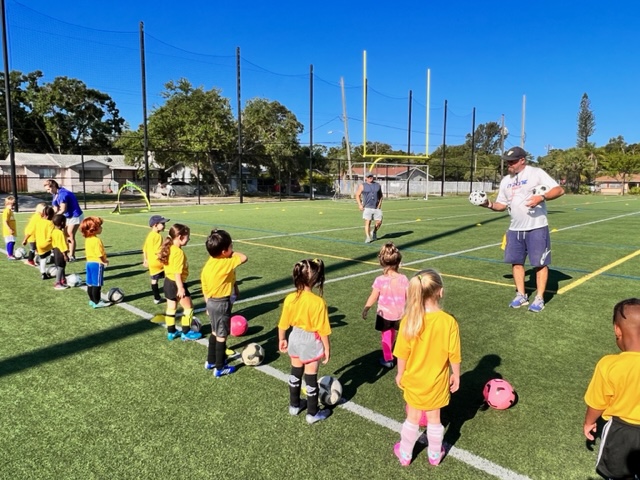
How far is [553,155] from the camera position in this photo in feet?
234

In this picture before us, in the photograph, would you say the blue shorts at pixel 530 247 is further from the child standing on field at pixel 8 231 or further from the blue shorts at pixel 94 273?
the child standing on field at pixel 8 231

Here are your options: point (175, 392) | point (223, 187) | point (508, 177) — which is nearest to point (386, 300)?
point (175, 392)

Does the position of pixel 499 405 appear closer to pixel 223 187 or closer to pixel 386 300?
pixel 386 300

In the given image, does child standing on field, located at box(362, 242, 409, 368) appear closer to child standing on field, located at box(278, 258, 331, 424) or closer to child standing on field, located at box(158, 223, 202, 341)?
child standing on field, located at box(278, 258, 331, 424)

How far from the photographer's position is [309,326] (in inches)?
125

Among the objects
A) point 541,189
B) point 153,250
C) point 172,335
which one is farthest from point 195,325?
point 541,189

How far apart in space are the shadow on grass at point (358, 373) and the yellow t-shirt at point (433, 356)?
1003 mm

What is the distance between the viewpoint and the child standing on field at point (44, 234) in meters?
7.29

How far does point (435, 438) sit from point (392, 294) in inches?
57.5

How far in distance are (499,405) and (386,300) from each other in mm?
1228

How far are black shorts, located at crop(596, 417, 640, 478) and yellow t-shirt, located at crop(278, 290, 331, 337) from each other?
1.72 metres

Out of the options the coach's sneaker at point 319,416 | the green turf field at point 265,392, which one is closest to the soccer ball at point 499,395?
the green turf field at point 265,392

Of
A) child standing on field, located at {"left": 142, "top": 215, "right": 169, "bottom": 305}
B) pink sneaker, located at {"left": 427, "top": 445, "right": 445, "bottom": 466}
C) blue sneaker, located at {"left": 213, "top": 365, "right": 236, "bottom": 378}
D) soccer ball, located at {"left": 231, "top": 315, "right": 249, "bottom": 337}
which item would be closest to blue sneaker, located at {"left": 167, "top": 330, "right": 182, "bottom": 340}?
soccer ball, located at {"left": 231, "top": 315, "right": 249, "bottom": 337}

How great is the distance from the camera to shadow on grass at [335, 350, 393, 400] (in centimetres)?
374
